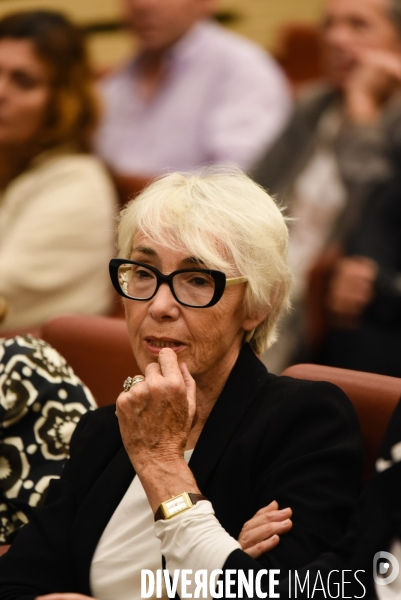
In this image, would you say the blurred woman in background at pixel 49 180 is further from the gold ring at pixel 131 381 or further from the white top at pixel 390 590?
the white top at pixel 390 590

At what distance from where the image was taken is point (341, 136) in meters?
3.10

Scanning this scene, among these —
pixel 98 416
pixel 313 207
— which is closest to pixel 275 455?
pixel 98 416

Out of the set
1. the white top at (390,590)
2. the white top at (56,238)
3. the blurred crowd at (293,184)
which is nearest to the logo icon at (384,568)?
the white top at (390,590)

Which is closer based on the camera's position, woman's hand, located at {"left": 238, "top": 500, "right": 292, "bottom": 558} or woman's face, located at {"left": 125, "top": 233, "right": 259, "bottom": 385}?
woman's hand, located at {"left": 238, "top": 500, "right": 292, "bottom": 558}

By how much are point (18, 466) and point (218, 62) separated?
2367 mm

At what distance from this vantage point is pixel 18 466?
179cm

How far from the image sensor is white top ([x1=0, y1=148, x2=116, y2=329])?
287 centimetres

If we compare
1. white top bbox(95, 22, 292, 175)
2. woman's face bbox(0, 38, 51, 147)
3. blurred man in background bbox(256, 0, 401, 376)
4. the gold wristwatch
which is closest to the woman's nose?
the gold wristwatch

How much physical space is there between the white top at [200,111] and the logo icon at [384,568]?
2470 millimetres

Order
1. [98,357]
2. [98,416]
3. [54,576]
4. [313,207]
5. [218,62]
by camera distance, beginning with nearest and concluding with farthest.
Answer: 1. [54,576]
2. [98,416]
3. [98,357]
4. [313,207]
5. [218,62]

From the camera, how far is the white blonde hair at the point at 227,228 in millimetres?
1490

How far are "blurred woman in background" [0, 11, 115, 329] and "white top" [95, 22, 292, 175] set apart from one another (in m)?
0.55

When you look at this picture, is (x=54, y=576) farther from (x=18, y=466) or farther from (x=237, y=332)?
(x=237, y=332)

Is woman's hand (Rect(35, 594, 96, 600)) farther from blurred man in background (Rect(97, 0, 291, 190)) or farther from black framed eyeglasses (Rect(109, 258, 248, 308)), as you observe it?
blurred man in background (Rect(97, 0, 291, 190))
